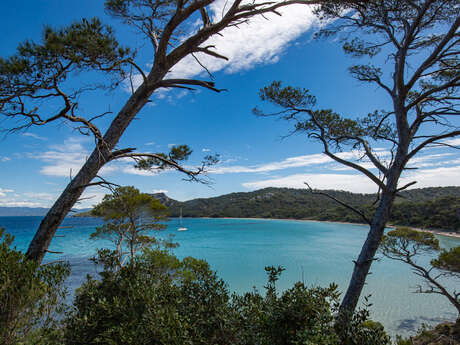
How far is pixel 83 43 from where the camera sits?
203 centimetres

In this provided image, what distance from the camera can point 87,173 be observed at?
2.05 meters

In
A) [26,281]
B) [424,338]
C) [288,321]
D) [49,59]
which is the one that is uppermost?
[49,59]

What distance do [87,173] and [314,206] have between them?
7222 centimetres

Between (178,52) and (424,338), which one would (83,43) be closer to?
(178,52)

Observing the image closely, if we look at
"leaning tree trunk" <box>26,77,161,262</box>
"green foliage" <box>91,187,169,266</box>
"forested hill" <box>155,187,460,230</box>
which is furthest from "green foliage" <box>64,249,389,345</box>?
"forested hill" <box>155,187,460,230</box>

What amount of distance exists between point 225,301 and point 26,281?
5.04 feet

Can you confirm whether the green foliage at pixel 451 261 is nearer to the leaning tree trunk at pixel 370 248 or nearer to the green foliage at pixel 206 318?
the leaning tree trunk at pixel 370 248

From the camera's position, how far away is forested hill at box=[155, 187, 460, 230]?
91.7 ft

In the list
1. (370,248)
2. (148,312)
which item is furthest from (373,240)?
(148,312)

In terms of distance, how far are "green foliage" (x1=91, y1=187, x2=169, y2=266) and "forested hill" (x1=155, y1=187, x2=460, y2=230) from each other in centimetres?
3086

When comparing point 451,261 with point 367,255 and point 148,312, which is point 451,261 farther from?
point 148,312

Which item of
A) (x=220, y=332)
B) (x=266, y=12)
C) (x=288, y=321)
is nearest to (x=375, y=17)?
(x=266, y=12)

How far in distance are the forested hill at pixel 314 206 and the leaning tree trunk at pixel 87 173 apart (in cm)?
3494

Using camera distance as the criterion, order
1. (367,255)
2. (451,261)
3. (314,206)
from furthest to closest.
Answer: (314,206) → (451,261) → (367,255)
